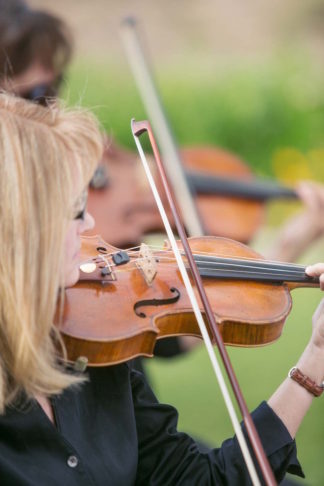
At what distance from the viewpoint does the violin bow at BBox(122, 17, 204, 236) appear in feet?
8.90

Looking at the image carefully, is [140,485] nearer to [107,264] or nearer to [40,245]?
[107,264]

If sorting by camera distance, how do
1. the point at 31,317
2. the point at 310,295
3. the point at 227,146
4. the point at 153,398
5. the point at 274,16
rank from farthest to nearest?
the point at 274,16, the point at 227,146, the point at 310,295, the point at 153,398, the point at 31,317

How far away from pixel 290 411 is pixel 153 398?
0.79ft

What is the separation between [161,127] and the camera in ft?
9.55

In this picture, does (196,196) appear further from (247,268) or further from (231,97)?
(231,97)

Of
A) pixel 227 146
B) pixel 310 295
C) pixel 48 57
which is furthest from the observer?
pixel 227 146

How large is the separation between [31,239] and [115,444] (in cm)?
37

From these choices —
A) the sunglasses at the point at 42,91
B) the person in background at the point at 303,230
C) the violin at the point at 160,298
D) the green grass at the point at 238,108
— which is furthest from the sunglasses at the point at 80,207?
the green grass at the point at 238,108

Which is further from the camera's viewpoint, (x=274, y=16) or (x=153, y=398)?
(x=274, y=16)

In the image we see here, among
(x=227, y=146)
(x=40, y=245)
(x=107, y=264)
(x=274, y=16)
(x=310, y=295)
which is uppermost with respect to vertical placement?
(x=40, y=245)

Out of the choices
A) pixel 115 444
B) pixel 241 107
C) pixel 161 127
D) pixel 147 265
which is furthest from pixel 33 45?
pixel 241 107

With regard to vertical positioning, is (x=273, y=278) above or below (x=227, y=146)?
above

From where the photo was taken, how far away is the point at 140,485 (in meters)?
1.39

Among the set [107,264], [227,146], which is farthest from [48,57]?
[227,146]
